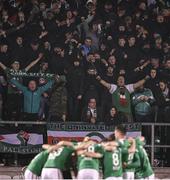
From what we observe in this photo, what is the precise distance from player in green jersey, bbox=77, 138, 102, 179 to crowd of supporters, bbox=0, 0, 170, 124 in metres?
3.85

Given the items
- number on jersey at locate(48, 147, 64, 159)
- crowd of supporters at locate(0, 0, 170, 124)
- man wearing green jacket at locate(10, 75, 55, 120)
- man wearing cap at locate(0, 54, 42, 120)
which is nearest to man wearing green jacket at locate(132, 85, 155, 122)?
crowd of supporters at locate(0, 0, 170, 124)

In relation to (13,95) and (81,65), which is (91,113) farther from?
(13,95)

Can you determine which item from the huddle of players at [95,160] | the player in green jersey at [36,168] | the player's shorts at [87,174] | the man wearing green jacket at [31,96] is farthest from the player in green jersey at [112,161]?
the man wearing green jacket at [31,96]

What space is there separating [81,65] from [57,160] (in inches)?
186

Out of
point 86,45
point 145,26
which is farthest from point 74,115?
point 145,26

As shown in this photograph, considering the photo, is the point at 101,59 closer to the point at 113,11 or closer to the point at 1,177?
the point at 113,11

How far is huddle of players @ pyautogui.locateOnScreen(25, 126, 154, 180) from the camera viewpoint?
13492 mm

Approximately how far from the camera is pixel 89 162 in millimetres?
13461

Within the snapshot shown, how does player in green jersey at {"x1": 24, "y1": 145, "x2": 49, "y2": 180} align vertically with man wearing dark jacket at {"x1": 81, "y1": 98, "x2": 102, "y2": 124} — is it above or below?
below

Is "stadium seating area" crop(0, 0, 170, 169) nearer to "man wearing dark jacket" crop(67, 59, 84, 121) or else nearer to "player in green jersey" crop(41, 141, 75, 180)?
"man wearing dark jacket" crop(67, 59, 84, 121)

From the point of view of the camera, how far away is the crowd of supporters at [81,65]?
17438mm

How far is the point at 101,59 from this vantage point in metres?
18.0

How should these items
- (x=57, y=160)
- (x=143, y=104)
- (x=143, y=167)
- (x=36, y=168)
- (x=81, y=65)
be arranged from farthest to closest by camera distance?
(x=81, y=65) → (x=143, y=104) → (x=143, y=167) → (x=36, y=168) → (x=57, y=160)

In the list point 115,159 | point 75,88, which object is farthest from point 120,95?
point 115,159
